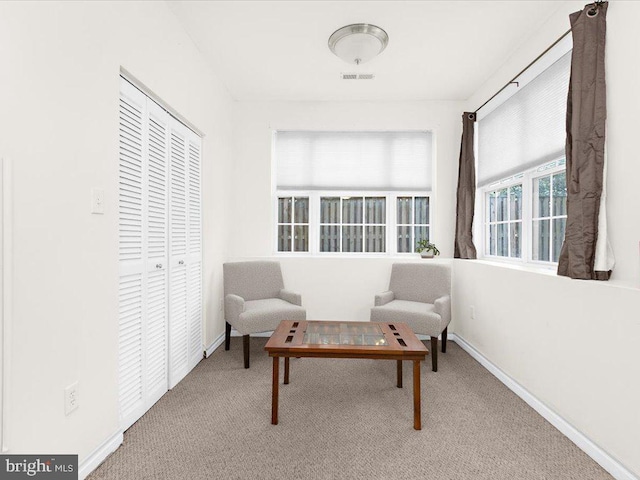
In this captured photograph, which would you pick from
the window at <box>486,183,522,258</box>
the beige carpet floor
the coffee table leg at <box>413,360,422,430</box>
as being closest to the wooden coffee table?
the coffee table leg at <box>413,360,422,430</box>

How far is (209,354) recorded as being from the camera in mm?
3367

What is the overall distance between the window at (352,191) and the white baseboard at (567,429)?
1735 mm

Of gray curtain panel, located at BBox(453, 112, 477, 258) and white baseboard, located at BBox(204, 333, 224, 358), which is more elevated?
gray curtain panel, located at BBox(453, 112, 477, 258)

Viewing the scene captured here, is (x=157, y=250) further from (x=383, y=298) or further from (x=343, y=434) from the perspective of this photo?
(x=383, y=298)

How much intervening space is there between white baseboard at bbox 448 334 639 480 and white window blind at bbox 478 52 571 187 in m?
1.65

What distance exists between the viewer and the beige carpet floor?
175 cm

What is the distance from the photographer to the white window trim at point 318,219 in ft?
13.6

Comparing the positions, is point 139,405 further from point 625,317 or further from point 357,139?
point 357,139

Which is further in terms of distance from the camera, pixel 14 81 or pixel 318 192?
pixel 318 192

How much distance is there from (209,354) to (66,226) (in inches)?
83.8

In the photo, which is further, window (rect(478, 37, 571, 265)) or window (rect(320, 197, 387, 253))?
window (rect(320, 197, 387, 253))

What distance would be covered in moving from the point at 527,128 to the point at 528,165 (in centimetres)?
30

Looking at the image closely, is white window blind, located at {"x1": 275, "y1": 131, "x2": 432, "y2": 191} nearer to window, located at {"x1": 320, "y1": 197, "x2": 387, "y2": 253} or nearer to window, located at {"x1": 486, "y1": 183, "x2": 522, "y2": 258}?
window, located at {"x1": 320, "y1": 197, "x2": 387, "y2": 253}

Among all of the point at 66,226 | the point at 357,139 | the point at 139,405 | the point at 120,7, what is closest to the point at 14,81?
the point at 66,226
